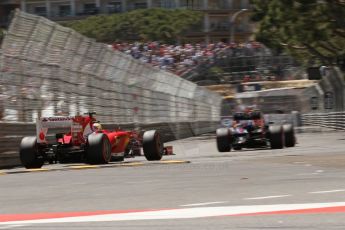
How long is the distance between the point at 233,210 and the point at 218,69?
156 ft

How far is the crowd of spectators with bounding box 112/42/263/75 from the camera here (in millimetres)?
49594

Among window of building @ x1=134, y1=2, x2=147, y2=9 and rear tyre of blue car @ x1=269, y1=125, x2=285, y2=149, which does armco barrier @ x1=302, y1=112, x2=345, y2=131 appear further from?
window of building @ x1=134, y1=2, x2=147, y2=9

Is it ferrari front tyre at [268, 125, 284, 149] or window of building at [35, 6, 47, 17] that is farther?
window of building at [35, 6, 47, 17]

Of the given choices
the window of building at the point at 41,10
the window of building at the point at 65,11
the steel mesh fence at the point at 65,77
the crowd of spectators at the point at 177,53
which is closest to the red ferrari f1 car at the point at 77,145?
the steel mesh fence at the point at 65,77

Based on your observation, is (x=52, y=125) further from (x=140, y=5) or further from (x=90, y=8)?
(x=90, y=8)

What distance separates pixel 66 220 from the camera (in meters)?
7.13

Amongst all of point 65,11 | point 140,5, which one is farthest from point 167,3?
point 65,11

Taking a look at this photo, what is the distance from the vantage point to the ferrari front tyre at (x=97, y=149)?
48.5 ft

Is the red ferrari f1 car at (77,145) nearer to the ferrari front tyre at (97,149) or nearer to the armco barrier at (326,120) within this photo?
the ferrari front tyre at (97,149)

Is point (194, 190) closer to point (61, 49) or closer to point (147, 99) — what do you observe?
point (61, 49)

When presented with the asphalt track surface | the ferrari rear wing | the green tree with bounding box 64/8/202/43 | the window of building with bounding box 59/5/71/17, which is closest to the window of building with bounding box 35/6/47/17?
the window of building with bounding box 59/5/71/17

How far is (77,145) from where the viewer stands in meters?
15.8

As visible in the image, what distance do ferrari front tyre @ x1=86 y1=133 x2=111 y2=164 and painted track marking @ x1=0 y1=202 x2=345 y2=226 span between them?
23.5 feet

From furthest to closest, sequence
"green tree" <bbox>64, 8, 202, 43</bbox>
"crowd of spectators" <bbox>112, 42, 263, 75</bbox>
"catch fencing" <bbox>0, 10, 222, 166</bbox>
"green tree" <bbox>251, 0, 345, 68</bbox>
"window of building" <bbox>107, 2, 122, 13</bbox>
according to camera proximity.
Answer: "window of building" <bbox>107, 2, 122, 13</bbox> → "green tree" <bbox>64, 8, 202, 43</bbox> → "crowd of spectators" <bbox>112, 42, 263, 75</bbox> → "green tree" <bbox>251, 0, 345, 68</bbox> → "catch fencing" <bbox>0, 10, 222, 166</bbox>
